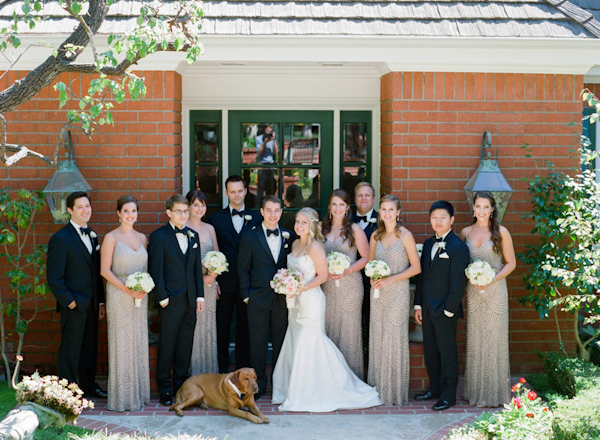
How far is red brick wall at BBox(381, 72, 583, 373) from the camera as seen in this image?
796 cm

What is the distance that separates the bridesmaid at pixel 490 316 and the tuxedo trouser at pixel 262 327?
1.87 meters

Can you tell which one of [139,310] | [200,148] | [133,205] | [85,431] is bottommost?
[85,431]

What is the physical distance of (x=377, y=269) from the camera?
23.0 ft

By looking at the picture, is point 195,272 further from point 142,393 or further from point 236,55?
point 236,55

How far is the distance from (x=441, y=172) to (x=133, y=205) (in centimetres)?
327

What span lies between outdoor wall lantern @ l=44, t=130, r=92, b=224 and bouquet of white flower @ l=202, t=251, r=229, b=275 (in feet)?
4.67

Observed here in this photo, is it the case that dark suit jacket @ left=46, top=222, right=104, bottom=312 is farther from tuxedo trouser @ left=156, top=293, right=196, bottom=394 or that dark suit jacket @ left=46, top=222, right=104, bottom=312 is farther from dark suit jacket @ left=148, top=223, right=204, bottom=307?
tuxedo trouser @ left=156, top=293, right=196, bottom=394

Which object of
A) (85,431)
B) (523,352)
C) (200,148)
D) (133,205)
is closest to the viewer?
(85,431)

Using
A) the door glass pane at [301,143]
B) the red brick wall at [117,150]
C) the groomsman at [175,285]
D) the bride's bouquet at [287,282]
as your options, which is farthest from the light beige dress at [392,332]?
the red brick wall at [117,150]

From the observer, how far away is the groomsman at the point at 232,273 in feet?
25.3

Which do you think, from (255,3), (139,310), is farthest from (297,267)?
(255,3)

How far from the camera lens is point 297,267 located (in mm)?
7234

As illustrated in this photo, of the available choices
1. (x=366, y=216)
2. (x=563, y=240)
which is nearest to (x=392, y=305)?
(x=366, y=216)

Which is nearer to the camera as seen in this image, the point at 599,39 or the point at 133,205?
the point at 133,205
